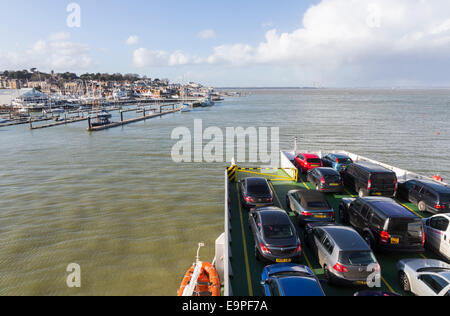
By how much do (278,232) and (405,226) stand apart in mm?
3797

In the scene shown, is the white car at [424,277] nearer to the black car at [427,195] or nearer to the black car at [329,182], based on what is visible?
the black car at [427,195]

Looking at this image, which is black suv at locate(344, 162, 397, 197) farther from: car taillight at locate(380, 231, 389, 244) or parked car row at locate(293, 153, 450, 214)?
car taillight at locate(380, 231, 389, 244)

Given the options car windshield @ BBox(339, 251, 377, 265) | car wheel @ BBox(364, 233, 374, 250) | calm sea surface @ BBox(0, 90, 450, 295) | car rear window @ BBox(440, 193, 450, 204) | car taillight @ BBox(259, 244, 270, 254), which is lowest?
calm sea surface @ BBox(0, 90, 450, 295)

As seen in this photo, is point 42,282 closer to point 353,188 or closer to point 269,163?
point 353,188

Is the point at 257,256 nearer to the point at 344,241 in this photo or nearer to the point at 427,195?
the point at 344,241

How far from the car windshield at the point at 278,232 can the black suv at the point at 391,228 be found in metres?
2.72

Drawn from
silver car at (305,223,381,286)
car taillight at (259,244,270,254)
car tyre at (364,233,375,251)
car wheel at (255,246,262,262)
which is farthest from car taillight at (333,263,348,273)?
car tyre at (364,233,375,251)

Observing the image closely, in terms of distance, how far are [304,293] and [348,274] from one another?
1.81 meters

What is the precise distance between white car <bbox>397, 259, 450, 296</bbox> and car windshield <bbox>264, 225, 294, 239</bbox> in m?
3.00

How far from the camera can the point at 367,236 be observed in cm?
921

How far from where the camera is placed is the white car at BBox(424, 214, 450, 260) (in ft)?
27.8

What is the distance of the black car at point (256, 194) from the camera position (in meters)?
12.2

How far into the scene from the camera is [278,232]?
28.1 ft
